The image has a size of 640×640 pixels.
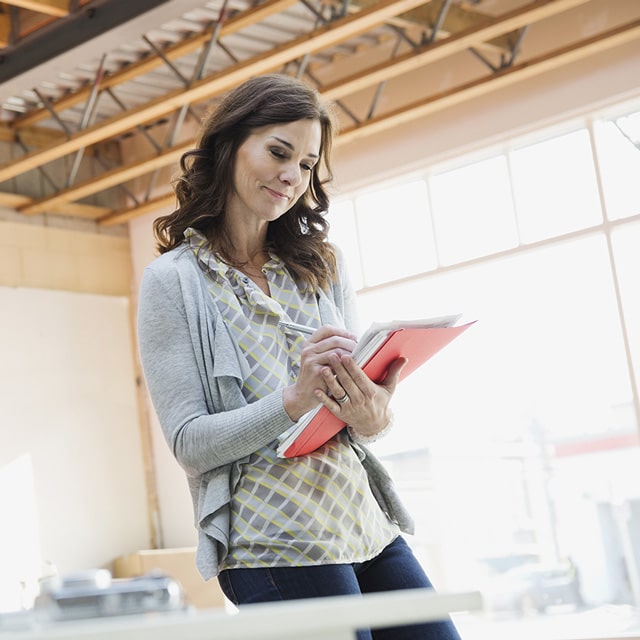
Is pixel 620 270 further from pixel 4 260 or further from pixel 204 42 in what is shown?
pixel 4 260

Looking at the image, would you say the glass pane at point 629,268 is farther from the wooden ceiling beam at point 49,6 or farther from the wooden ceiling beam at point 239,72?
the wooden ceiling beam at point 49,6

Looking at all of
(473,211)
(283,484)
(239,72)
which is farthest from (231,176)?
(473,211)

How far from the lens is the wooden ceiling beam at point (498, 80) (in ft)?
19.6

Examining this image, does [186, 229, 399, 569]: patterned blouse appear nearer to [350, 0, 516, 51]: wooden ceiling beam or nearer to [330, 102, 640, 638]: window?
[350, 0, 516, 51]: wooden ceiling beam

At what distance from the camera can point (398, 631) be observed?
168 centimetres

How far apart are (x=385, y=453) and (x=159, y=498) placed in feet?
6.71

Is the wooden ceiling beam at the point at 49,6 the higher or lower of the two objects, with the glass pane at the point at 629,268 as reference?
higher

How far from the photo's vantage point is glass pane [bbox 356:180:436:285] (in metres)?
7.29

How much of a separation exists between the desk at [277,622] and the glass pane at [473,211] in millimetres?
6186

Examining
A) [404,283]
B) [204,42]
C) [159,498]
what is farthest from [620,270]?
[159,498]

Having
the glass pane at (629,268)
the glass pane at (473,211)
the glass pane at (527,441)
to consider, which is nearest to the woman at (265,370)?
the glass pane at (629,268)

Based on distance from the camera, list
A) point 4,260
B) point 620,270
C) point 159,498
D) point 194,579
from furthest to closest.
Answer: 1. point 159,498
2. point 4,260
3. point 194,579
4. point 620,270

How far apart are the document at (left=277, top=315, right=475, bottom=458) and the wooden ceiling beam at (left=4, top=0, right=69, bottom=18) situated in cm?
402

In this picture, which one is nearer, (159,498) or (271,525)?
(271,525)
